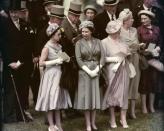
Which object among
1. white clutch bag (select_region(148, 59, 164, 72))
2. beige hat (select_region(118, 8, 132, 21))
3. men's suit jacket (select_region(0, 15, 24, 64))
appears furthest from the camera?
white clutch bag (select_region(148, 59, 164, 72))

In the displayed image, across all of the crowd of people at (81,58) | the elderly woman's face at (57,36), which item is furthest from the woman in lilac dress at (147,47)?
the elderly woman's face at (57,36)

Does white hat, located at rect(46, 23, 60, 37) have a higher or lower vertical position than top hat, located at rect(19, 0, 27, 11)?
lower

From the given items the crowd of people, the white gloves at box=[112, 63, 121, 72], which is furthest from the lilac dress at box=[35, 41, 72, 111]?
the white gloves at box=[112, 63, 121, 72]

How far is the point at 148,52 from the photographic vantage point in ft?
22.3

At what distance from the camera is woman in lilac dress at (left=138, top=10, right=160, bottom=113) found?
6.81m

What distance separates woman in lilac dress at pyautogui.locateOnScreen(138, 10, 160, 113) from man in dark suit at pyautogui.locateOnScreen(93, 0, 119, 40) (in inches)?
13.5

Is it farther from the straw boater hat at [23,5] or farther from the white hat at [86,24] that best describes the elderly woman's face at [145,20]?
the straw boater hat at [23,5]

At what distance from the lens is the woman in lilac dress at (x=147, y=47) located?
681 cm

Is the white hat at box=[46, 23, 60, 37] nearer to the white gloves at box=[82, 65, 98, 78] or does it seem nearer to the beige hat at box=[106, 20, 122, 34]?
the white gloves at box=[82, 65, 98, 78]

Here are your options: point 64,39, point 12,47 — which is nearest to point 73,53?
point 64,39

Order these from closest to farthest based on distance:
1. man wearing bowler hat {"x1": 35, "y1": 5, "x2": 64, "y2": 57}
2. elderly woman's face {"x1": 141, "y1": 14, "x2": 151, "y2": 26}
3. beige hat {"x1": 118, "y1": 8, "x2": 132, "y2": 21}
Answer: man wearing bowler hat {"x1": 35, "y1": 5, "x2": 64, "y2": 57} < beige hat {"x1": 118, "y1": 8, "x2": 132, "y2": 21} < elderly woman's face {"x1": 141, "y1": 14, "x2": 151, "y2": 26}

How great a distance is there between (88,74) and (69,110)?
2.36 feet

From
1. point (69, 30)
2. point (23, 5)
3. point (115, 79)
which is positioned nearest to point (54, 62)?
point (69, 30)

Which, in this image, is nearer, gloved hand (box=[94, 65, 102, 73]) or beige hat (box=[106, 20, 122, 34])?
gloved hand (box=[94, 65, 102, 73])
